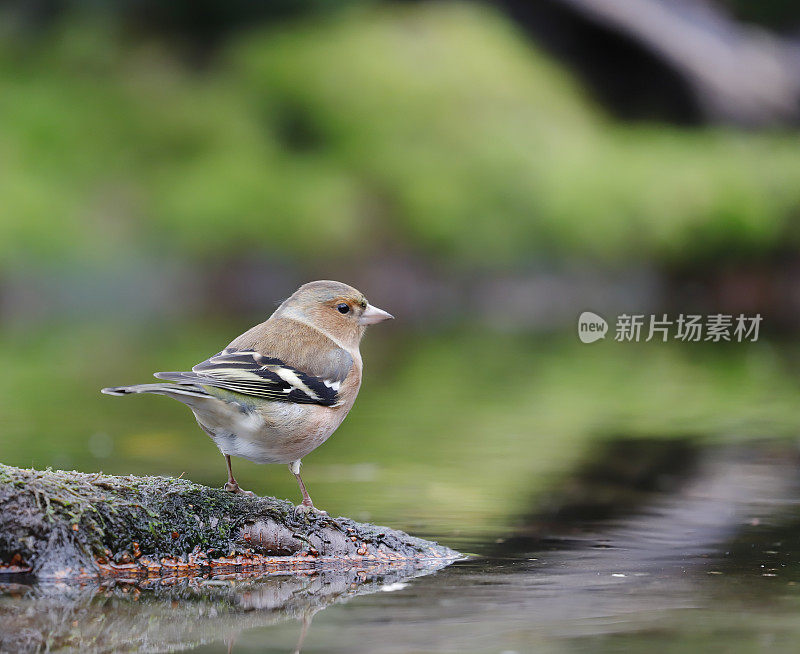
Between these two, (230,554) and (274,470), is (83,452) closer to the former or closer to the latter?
(274,470)

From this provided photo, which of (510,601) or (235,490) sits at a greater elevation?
(235,490)

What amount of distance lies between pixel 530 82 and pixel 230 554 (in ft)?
84.9

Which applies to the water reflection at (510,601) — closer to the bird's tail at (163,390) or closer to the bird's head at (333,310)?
the bird's tail at (163,390)

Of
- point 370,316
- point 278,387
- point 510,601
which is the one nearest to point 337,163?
point 370,316

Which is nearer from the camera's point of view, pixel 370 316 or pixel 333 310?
pixel 333 310

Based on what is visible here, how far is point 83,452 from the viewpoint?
9.70m

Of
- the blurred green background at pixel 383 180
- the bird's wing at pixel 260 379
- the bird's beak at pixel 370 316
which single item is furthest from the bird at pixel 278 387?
the blurred green background at pixel 383 180

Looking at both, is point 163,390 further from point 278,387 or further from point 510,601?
point 510,601

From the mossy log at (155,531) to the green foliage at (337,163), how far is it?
18491mm

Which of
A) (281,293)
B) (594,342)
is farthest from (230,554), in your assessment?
(281,293)

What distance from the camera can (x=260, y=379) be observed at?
5.85 m

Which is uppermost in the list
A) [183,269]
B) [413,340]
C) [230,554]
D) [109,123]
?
[109,123]

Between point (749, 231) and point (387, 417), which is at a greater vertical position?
point (749, 231)

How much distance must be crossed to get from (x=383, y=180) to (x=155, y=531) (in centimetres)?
2084
